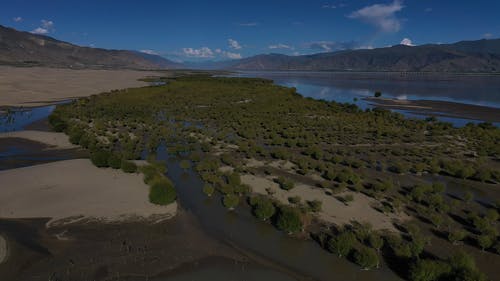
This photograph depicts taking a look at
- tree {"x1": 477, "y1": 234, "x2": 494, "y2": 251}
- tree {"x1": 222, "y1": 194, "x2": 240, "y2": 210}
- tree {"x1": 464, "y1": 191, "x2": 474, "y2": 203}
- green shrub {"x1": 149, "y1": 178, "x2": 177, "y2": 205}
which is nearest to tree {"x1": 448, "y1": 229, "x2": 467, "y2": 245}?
tree {"x1": 477, "y1": 234, "x2": 494, "y2": 251}

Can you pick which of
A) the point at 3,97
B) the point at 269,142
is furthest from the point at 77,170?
the point at 3,97

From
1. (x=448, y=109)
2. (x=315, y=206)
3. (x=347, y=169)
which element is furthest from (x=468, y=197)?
(x=448, y=109)

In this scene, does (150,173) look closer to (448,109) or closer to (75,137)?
(75,137)


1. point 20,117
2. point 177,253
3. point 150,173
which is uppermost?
point 20,117

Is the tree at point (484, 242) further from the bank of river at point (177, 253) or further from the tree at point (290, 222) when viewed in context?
the tree at point (290, 222)

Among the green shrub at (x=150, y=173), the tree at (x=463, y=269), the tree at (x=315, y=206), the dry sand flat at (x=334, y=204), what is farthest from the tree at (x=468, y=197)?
the green shrub at (x=150, y=173)

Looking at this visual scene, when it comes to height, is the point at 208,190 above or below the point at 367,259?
above

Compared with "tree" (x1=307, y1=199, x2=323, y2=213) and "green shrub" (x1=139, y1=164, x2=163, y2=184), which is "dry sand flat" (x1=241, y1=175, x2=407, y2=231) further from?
"green shrub" (x1=139, y1=164, x2=163, y2=184)
